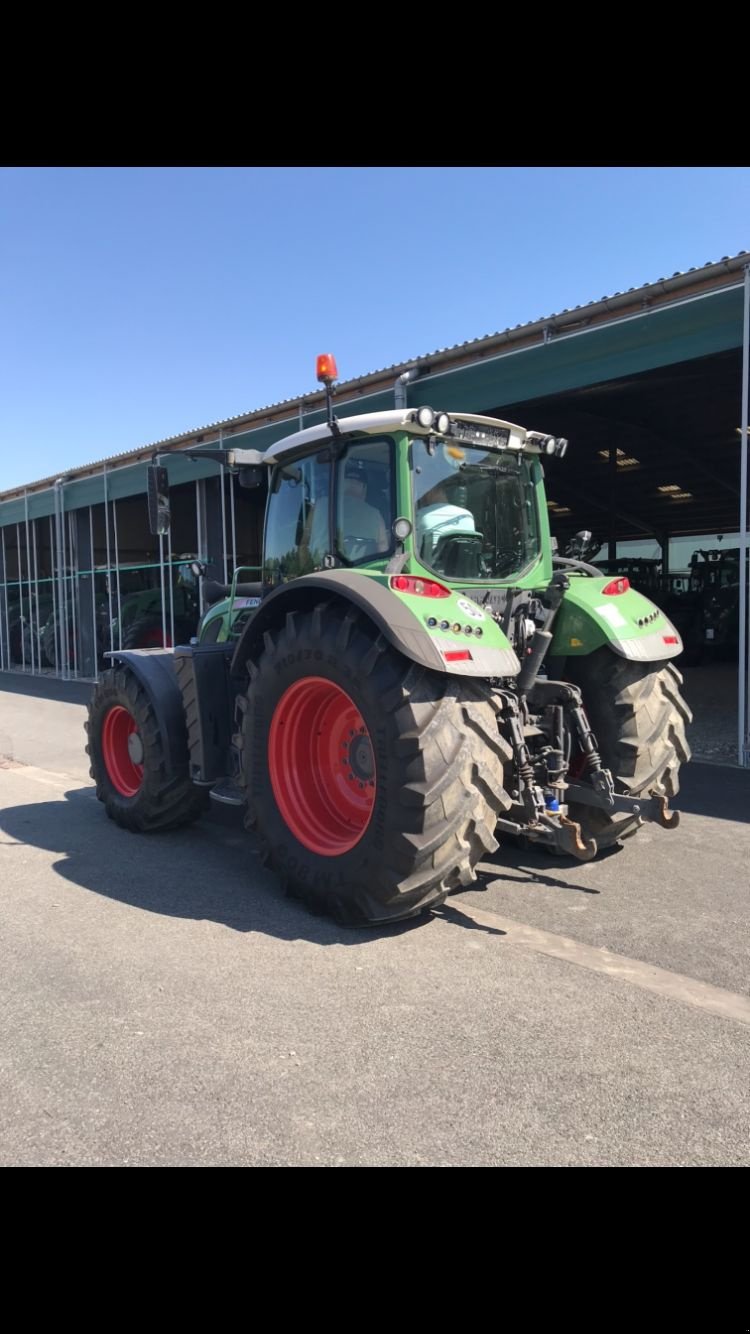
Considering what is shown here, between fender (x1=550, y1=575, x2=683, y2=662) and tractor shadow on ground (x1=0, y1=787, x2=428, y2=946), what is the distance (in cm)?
170

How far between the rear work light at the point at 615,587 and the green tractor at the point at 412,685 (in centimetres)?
2

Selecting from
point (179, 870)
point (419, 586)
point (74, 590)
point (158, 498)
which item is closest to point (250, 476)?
point (158, 498)

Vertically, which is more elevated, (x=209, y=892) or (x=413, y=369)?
(x=413, y=369)

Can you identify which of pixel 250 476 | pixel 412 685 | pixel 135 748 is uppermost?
pixel 250 476

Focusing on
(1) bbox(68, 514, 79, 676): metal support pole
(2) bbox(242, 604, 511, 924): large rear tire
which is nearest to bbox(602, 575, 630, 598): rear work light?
(2) bbox(242, 604, 511, 924): large rear tire

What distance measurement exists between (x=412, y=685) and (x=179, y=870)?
211cm

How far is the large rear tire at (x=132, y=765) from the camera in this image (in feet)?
18.0

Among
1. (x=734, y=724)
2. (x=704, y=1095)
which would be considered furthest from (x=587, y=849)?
(x=734, y=724)

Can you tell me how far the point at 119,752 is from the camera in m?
6.15

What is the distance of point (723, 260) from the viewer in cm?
747

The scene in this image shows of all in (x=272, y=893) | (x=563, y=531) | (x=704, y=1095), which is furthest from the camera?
(x=563, y=531)

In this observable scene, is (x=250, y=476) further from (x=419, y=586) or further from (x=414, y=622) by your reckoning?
(x=414, y=622)

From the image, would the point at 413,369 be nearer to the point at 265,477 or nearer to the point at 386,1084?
the point at 265,477

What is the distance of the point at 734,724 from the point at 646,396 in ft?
15.2
